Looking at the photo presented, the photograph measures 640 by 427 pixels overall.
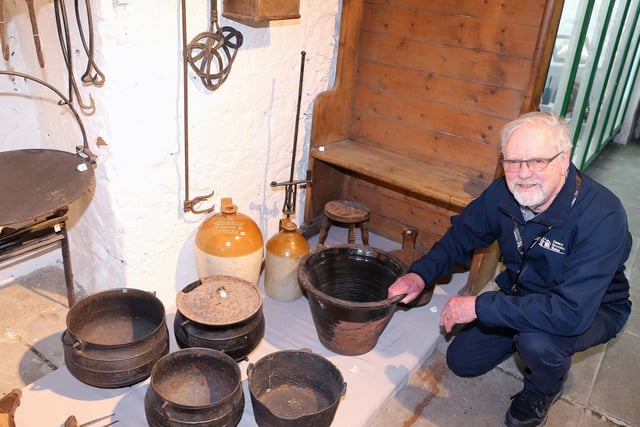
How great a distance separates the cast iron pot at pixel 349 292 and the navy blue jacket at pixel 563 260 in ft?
1.55

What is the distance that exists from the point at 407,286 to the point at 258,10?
1.35 m

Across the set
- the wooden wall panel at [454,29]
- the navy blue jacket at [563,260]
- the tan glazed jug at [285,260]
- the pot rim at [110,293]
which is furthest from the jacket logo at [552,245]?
the pot rim at [110,293]

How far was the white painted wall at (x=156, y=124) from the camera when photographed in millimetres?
2176

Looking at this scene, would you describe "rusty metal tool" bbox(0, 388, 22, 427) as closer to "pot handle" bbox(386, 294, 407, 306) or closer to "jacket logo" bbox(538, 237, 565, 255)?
"pot handle" bbox(386, 294, 407, 306)

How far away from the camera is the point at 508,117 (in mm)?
2762

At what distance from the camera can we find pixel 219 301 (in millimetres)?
2354

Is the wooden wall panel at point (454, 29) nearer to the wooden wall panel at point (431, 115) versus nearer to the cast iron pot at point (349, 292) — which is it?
the wooden wall panel at point (431, 115)

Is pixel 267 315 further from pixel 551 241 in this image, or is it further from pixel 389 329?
pixel 551 241

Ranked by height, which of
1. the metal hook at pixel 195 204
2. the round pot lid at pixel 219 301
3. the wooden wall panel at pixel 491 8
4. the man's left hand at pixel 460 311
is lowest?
the round pot lid at pixel 219 301

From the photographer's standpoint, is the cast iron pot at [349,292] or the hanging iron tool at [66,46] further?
the cast iron pot at [349,292]

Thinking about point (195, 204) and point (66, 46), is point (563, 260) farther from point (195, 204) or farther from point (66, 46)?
point (66, 46)

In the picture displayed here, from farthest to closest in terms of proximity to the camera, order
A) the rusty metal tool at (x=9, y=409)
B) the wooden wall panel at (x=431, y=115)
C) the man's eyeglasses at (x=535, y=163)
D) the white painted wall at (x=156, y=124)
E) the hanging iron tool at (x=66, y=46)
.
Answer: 1. the wooden wall panel at (x=431, y=115)
2. the white painted wall at (x=156, y=124)
3. the hanging iron tool at (x=66, y=46)
4. the man's eyeglasses at (x=535, y=163)
5. the rusty metal tool at (x=9, y=409)

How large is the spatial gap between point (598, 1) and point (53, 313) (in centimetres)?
383

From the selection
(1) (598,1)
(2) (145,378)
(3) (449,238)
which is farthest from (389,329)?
(1) (598,1)
